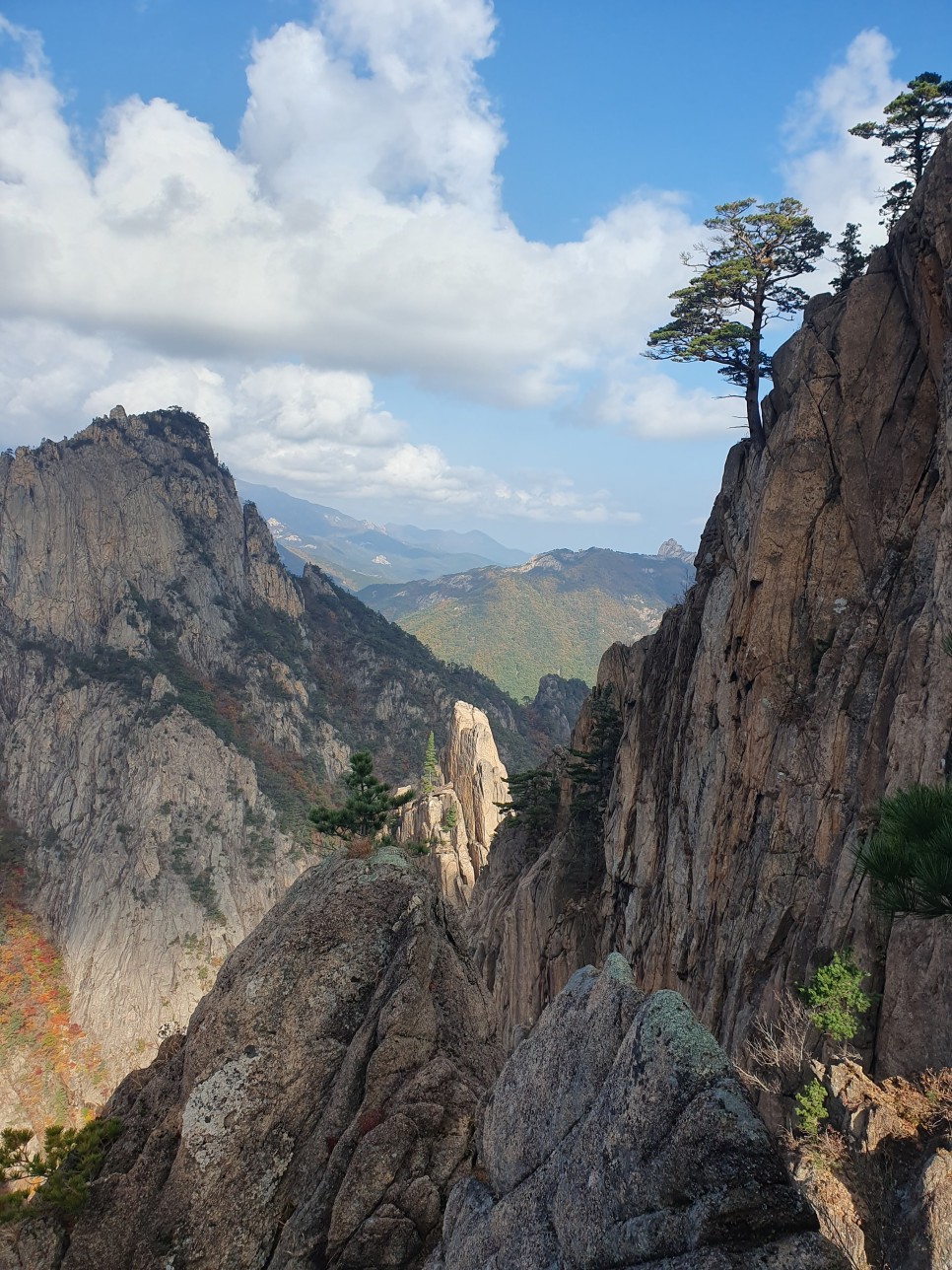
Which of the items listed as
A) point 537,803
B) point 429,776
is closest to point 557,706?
point 429,776

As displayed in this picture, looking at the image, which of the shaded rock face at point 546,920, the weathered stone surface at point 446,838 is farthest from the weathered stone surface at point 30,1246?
the weathered stone surface at point 446,838

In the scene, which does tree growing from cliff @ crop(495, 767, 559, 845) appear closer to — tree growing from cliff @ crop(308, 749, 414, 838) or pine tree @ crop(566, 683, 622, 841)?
pine tree @ crop(566, 683, 622, 841)

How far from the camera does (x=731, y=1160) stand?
5758mm

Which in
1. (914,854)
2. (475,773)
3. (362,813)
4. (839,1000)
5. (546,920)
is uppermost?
(914,854)

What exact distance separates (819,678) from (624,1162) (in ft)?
59.5

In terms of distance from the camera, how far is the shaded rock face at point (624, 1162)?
5527 mm

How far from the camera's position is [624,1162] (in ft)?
21.2

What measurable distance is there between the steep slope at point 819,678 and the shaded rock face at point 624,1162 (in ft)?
28.6

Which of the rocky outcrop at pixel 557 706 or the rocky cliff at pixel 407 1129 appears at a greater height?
the rocky cliff at pixel 407 1129

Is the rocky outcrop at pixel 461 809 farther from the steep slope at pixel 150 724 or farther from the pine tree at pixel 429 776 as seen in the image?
the steep slope at pixel 150 724

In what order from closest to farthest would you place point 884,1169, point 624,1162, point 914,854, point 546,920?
point 624,1162
point 914,854
point 884,1169
point 546,920

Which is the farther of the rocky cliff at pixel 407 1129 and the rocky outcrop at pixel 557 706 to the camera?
the rocky outcrop at pixel 557 706

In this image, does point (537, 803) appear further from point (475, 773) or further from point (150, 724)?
point (150, 724)

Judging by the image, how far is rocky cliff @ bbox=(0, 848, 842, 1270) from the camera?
236 inches
